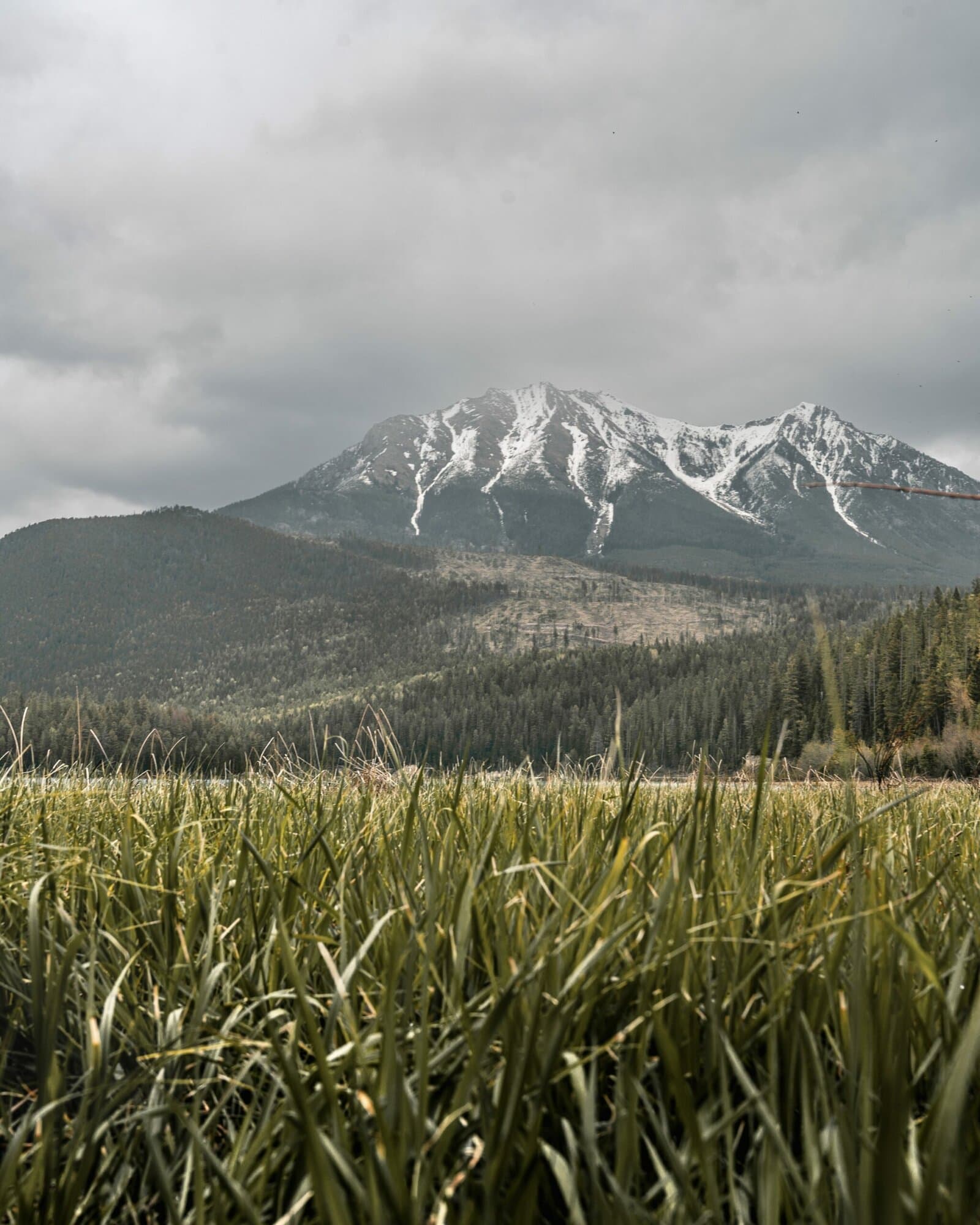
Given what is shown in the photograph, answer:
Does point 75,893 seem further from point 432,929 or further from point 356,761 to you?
point 356,761

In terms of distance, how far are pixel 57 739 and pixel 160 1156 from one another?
296 inches

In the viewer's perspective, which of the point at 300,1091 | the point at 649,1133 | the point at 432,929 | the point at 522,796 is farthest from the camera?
the point at 522,796

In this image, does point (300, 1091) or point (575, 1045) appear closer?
point (300, 1091)

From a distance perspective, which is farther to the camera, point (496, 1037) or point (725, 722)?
point (725, 722)

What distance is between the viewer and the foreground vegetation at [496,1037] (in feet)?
3.65

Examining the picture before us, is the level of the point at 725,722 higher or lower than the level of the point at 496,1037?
lower

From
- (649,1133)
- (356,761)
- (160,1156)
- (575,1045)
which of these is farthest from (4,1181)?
(356,761)

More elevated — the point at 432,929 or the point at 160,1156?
the point at 432,929

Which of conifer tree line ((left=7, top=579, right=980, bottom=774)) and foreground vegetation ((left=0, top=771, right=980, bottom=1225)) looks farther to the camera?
conifer tree line ((left=7, top=579, right=980, bottom=774))

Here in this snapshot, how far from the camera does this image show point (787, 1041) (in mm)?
1461

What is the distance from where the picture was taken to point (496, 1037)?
1560 millimetres

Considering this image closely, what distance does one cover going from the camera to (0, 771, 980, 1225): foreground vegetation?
3.65 ft

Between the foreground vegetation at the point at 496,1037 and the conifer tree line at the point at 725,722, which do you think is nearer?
the foreground vegetation at the point at 496,1037

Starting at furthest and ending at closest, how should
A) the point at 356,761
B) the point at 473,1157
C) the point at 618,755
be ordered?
the point at 356,761 < the point at 618,755 < the point at 473,1157
